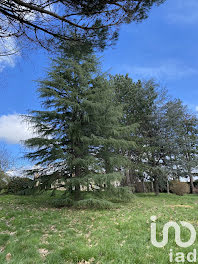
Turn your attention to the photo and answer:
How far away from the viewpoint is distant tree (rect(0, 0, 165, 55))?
333cm

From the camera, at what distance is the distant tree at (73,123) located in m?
8.07

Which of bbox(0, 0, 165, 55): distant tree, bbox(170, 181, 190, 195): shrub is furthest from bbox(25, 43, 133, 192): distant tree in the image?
bbox(170, 181, 190, 195): shrub

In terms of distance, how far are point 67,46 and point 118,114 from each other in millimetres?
5514

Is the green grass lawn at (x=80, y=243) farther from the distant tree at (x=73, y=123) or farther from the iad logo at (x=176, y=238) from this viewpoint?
the distant tree at (x=73, y=123)

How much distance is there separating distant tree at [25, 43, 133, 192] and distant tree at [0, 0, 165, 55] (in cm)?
387

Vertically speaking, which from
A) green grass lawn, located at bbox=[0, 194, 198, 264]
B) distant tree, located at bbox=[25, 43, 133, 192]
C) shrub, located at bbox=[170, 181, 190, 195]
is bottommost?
shrub, located at bbox=[170, 181, 190, 195]

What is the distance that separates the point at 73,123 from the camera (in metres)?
8.14

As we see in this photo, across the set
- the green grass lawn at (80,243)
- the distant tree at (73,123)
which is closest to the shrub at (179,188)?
the distant tree at (73,123)

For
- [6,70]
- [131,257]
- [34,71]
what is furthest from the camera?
[34,71]

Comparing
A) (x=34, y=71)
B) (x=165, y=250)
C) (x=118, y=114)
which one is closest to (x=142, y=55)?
(x=118, y=114)

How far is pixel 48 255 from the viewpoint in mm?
3018

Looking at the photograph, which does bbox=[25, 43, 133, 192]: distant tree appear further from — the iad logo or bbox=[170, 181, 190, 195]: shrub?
bbox=[170, 181, 190, 195]: shrub

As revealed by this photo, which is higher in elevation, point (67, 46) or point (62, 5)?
point (62, 5)

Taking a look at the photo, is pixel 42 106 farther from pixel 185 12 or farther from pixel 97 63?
pixel 185 12
